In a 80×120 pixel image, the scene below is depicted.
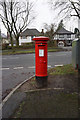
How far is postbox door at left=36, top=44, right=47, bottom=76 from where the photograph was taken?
16.6ft

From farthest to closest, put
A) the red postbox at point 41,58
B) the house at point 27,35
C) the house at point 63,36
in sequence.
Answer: the house at point 27,35 < the house at point 63,36 < the red postbox at point 41,58

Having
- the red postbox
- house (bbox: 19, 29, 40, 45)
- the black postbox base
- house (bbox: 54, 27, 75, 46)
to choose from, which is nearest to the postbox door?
the red postbox

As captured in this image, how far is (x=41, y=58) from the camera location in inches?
201

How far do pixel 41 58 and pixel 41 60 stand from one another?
0.07m

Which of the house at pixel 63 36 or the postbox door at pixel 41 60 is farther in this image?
the house at pixel 63 36

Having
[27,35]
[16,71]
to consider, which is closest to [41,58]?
[16,71]

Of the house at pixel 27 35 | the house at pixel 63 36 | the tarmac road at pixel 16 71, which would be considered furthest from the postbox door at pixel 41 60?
the house at pixel 27 35

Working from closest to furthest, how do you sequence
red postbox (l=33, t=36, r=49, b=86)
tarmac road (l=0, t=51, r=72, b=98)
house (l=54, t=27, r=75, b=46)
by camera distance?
red postbox (l=33, t=36, r=49, b=86), tarmac road (l=0, t=51, r=72, b=98), house (l=54, t=27, r=75, b=46)

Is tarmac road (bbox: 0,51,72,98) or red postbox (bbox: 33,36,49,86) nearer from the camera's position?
red postbox (bbox: 33,36,49,86)

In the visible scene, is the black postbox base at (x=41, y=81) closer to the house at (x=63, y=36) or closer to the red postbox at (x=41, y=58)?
the red postbox at (x=41, y=58)

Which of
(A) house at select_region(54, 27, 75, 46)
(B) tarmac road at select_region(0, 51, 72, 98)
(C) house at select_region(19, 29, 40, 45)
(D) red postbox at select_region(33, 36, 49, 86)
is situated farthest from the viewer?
(C) house at select_region(19, 29, 40, 45)

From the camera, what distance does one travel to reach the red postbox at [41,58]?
5.03 meters

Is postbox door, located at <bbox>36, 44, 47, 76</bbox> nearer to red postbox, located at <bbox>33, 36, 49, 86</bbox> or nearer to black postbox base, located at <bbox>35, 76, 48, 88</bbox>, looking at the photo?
red postbox, located at <bbox>33, 36, 49, 86</bbox>

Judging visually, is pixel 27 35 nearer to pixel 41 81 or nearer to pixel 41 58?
pixel 41 58
